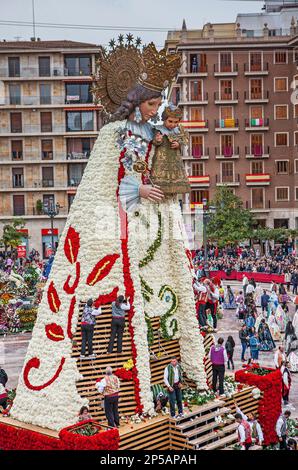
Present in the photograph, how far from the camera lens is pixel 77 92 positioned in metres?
61.3

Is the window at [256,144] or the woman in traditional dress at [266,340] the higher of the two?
the window at [256,144]

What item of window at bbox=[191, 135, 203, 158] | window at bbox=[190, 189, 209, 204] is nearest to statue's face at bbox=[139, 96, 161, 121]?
window at bbox=[190, 189, 209, 204]

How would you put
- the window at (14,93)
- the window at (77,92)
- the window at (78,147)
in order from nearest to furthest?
the window at (77,92) → the window at (14,93) → the window at (78,147)

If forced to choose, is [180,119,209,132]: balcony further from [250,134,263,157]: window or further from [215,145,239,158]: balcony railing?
[250,134,263,157]: window

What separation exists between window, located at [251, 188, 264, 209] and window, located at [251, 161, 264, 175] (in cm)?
143

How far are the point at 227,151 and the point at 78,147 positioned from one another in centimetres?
1249

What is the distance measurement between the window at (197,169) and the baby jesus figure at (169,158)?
47.1 m

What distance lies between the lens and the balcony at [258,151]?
6438cm

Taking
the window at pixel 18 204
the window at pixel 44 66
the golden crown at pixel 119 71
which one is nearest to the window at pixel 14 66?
the window at pixel 44 66

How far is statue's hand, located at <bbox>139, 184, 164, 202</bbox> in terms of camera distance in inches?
654

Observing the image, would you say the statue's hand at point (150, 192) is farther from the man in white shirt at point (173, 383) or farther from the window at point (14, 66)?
the window at point (14, 66)

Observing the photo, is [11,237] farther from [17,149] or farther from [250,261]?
[250,261]
